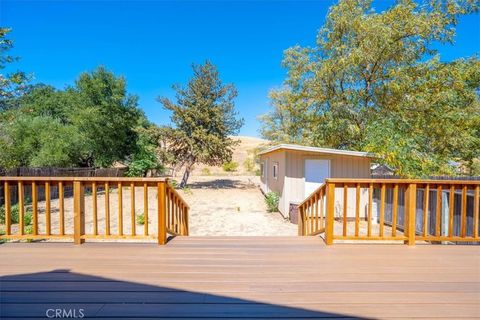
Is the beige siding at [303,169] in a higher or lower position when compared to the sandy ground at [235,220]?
higher

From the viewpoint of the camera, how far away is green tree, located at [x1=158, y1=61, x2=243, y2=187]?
1670 cm

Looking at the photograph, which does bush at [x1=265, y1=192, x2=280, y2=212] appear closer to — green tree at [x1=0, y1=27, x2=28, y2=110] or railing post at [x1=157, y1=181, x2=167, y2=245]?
railing post at [x1=157, y1=181, x2=167, y2=245]

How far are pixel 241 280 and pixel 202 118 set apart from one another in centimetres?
1495

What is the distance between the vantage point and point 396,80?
9.77m

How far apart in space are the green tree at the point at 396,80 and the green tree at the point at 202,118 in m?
7.06

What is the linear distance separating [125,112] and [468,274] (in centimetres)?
1880

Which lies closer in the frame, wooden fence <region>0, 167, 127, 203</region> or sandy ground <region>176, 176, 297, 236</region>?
sandy ground <region>176, 176, 297, 236</region>

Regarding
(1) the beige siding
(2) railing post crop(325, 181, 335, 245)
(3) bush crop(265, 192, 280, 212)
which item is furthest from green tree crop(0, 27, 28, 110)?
(3) bush crop(265, 192, 280, 212)

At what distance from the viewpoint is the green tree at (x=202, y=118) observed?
1670 cm

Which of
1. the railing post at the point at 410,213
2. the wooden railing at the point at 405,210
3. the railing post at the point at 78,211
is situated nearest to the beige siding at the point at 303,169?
the wooden railing at the point at 405,210

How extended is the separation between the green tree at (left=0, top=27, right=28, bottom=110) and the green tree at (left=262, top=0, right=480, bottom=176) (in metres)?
10.2

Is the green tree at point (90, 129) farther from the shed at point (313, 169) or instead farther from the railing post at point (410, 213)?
the railing post at point (410, 213)

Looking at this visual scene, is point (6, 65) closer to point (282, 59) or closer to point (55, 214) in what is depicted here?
point (55, 214)

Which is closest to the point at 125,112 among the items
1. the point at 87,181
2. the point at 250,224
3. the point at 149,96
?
the point at 149,96
